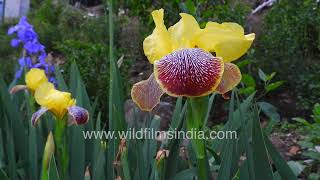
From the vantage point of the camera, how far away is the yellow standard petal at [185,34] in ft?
3.20

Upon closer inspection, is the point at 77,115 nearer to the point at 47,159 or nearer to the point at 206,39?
the point at 47,159

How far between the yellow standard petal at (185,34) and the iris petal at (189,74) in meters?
0.07

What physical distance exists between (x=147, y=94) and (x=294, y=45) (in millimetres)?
2935

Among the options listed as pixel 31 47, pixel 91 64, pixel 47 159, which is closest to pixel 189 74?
pixel 47 159

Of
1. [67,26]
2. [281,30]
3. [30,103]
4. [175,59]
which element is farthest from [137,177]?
[67,26]

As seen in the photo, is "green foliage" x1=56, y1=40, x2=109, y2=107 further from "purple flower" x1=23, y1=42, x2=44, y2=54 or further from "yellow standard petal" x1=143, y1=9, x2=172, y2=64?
"yellow standard petal" x1=143, y1=9, x2=172, y2=64

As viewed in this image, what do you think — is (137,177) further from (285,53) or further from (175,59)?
(285,53)

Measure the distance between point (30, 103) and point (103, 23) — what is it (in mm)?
3337

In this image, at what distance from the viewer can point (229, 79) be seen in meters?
0.96

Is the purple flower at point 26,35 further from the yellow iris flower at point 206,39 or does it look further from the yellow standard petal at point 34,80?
the yellow iris flower at point 206,39

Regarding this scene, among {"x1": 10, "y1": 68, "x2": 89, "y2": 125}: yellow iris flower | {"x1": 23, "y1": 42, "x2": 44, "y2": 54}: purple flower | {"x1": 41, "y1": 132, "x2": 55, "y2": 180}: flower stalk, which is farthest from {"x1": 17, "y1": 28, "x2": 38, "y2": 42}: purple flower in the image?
{"x1": 41, "y1": 132, "x2": 55, "y2": 180}: flower stalk

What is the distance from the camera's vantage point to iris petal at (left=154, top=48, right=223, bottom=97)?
2.79 feet

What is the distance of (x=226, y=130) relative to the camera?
4.87ft

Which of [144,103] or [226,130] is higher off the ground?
[144,103]
